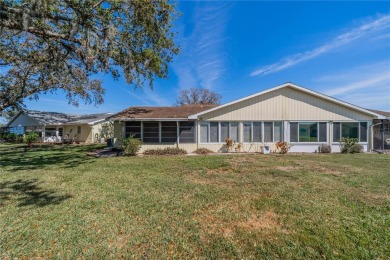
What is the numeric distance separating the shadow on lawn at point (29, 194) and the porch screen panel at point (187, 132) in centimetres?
→ 929

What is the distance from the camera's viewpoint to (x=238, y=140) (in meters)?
15.0

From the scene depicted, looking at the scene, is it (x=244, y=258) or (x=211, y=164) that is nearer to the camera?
(x=244, y=258)

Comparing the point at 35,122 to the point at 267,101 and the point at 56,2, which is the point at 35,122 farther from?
the point at 267,101

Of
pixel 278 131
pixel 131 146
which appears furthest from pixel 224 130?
pixel 131 146

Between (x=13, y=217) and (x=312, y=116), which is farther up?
(x=312, y=116)

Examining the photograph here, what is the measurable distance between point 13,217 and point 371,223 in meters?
7.82

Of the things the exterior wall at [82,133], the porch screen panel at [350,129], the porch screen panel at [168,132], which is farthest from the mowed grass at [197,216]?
the exterior wall at [82,133]

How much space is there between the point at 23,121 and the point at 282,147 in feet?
122

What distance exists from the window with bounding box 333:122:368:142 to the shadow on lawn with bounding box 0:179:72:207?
17.0 m

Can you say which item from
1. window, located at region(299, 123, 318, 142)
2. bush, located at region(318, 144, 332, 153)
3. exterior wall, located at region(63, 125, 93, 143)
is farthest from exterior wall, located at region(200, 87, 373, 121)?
exterior wall, located at region(63, 125, 93, 143)

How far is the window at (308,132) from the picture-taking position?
48.6 ft

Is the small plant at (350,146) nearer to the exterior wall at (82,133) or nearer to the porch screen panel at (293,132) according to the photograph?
the porch screen panel at (293,132)

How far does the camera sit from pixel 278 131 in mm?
15039

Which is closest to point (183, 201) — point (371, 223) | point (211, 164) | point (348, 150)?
point (371, 223)
